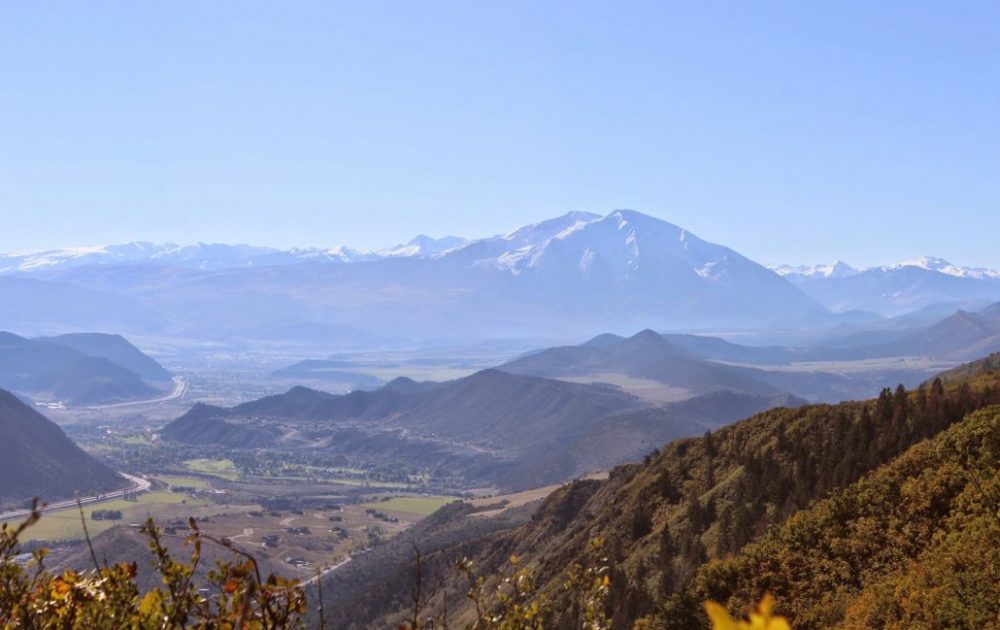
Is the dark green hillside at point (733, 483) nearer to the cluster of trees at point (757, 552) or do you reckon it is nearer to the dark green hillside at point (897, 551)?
the cluster of trees at point (757, 552)

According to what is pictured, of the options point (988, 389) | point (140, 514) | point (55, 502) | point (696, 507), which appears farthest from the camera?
point (55, 502)

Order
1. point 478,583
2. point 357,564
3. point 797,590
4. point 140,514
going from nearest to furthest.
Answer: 1. point 478,583
2. point 797,590
3. point 357,564
4. point 140,514

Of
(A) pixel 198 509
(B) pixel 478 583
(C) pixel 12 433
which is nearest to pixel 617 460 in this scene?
(A) pixel 198 509

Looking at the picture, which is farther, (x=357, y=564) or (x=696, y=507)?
(x=357, y=564)

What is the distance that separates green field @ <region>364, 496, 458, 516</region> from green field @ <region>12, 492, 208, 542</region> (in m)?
35.2

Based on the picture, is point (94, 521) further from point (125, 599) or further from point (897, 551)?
point (125, 599)

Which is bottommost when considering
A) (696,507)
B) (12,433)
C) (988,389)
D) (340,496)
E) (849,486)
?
(340,496)

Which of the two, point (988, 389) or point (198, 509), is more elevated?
point (988, 389)

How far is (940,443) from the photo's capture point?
34.3 m

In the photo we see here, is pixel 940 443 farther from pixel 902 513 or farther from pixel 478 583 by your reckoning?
pixel 478 583

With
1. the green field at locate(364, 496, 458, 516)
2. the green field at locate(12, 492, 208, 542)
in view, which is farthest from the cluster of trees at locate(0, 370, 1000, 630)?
the green field at locate(364, 496, 458, 516)

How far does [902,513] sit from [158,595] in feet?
97.9

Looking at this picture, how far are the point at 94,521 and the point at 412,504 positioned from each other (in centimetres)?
5929

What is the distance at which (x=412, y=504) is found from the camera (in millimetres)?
180125
